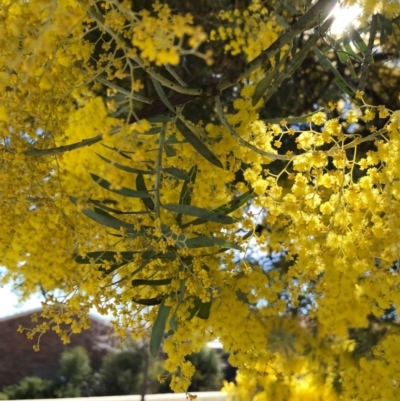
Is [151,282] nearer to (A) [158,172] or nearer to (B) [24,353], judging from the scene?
(A) [158,172]

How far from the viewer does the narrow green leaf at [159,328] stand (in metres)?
0.73

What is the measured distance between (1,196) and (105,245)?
6.8 inches

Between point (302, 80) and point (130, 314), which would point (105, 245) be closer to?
point (130, 314)

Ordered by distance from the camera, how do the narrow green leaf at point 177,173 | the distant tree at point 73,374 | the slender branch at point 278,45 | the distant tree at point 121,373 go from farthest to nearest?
1. the distant tree at point 121,373
2. the distant tree at point 73,374
3. the narrow green leaf at point 177,173
4. the slender branch at point 278,45

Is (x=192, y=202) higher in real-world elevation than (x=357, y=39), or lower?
lower

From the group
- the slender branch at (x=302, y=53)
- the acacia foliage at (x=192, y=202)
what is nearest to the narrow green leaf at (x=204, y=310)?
the acacia foliage at (x=192, y=202)

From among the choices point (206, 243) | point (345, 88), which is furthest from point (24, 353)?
point (345, 88)

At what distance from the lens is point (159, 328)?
73 centimetres

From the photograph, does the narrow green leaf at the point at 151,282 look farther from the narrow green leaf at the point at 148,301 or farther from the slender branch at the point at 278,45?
the slender branch at the point at 278,45

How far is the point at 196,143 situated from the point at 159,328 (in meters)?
0.24

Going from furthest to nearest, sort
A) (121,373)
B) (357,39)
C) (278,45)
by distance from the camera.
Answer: (121,373), (357,39), (278,45)

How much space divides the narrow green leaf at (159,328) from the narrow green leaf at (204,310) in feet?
0.14

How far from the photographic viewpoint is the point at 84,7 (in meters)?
0.52

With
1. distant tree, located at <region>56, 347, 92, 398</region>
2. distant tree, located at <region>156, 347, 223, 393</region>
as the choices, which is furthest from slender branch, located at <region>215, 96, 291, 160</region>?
distant tree, located at <region>156, 347, 223, 393</region>
